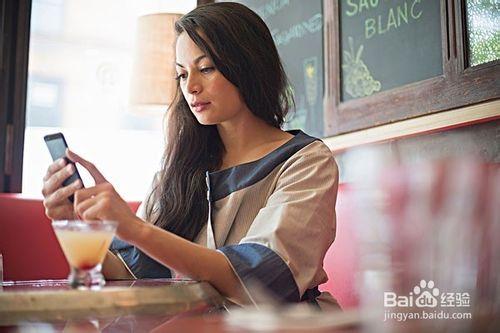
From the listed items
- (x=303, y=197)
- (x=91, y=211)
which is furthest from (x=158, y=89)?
(x=91, y=211)

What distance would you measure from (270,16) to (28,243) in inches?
60.3

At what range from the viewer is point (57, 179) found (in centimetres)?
125

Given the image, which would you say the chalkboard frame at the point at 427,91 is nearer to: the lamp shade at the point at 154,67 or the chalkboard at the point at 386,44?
the chalkboard at the point at 386,44

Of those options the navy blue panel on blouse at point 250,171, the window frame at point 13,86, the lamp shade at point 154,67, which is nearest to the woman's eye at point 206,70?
the navy blue panel on blouse at point 250,171

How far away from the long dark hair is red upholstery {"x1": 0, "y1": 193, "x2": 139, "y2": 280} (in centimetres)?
64

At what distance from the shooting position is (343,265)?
1.75 metres

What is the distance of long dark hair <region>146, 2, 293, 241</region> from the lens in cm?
159

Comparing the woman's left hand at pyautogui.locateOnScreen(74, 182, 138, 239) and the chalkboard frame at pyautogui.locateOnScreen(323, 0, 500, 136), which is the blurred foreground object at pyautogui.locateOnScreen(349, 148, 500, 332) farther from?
the chalkboard frame at pyautogui.locateOnScreen(323, 0, 500, 136)

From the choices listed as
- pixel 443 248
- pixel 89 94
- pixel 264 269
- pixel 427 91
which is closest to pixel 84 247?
pixel 264 269

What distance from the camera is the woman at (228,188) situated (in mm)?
1217

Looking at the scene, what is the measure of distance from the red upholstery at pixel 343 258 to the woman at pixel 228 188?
27 cm

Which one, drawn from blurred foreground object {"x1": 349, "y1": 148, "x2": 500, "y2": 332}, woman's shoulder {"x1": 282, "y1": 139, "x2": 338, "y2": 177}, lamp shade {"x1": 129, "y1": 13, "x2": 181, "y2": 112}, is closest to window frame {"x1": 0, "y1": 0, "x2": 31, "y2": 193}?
lamp shade {"x1": 129, "y1": 13, "x2": 181, "y2": 112}

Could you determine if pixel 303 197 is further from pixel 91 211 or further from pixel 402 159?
pixel 402 159

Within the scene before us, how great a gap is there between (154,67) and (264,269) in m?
1.83
